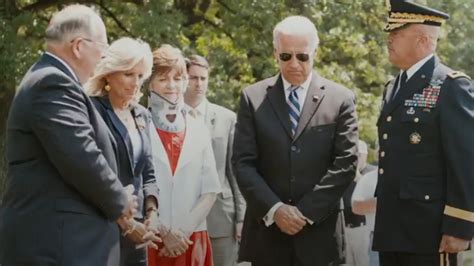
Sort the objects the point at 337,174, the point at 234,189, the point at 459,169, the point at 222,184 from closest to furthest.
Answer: the point at 459,169
the point at 337,174
the point at 222,184
the point at 234,189

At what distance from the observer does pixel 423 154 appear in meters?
6.10

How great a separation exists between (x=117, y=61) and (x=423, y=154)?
174 cm

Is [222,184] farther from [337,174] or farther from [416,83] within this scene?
[416,83]

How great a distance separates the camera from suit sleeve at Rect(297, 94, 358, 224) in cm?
639

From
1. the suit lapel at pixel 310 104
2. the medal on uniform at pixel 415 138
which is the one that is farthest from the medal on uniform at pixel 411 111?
the suit lapel at pixel 310 104

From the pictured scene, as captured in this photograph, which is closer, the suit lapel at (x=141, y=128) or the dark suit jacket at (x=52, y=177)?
the dark suit jacket at (x=52, y=177)

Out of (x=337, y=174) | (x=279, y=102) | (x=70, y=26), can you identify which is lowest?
(x=337, y=174)

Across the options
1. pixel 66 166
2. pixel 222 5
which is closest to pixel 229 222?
pixel 66 166

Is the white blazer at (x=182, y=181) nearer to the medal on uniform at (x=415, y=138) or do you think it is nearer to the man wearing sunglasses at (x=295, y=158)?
the man wearing sunglasses at (x=295, y=158)

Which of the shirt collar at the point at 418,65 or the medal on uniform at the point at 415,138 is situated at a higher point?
the shirt collar at the point at 418,65

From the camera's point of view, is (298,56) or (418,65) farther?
(298,56)

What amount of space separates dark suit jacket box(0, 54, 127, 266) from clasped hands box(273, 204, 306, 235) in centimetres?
131

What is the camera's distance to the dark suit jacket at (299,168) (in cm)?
644

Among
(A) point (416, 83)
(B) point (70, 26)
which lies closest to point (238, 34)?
(A) point (416, 83)
